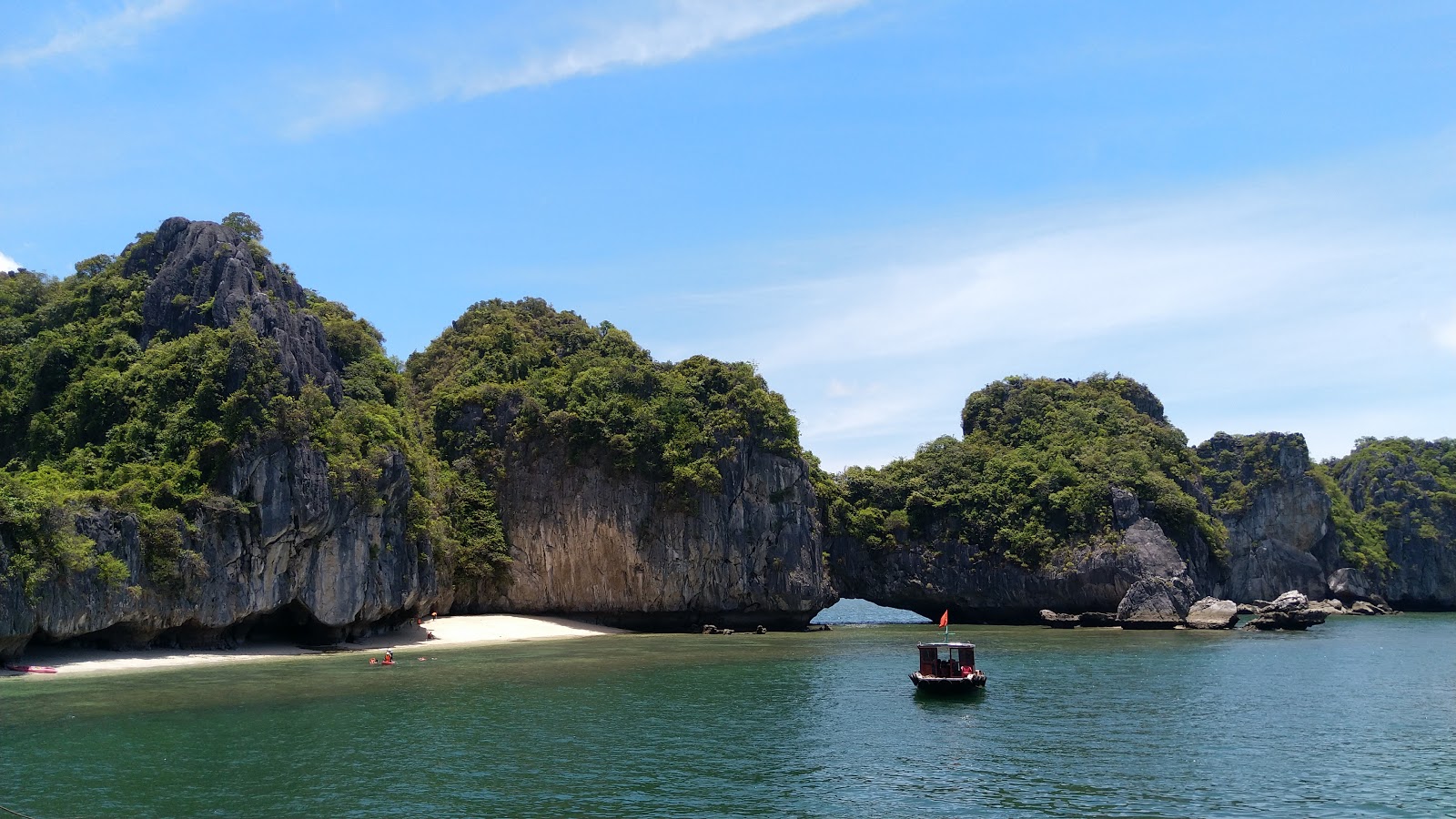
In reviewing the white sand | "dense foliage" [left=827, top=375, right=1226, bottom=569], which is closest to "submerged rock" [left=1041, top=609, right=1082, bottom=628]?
"dense foliage" [left=827, top=375, right=1226, bottom=569]

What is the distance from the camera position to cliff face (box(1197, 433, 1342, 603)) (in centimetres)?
9438

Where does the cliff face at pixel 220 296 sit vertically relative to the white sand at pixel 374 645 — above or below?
above

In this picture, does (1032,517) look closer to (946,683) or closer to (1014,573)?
(1014,573)

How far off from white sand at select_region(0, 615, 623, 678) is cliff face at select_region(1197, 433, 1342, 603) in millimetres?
58918

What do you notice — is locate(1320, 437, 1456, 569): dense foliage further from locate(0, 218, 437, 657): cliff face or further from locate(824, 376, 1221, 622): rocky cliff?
locate(0, 218, 437, 657): cliff face

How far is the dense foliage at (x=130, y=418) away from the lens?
41500mm

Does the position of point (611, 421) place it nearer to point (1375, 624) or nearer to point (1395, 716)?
point (1395, 716)

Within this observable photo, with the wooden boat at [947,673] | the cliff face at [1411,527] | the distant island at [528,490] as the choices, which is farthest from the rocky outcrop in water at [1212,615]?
the cliff face at [1411,527]

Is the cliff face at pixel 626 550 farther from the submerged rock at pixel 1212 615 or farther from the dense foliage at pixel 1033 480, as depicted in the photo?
the submerged rock at pixel 1212 615

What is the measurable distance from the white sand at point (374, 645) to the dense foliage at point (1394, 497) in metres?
73.8

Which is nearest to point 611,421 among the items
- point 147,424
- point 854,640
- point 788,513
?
point 788,513

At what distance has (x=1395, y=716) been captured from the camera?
1254 inches

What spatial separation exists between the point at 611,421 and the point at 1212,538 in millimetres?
45214

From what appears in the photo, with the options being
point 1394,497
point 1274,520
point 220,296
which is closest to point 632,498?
point 220,296
